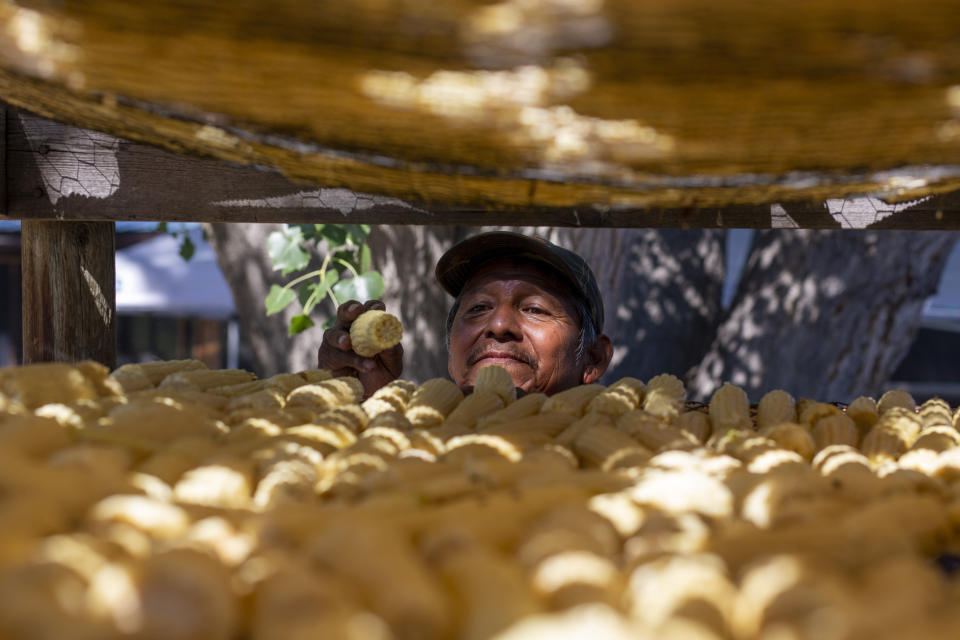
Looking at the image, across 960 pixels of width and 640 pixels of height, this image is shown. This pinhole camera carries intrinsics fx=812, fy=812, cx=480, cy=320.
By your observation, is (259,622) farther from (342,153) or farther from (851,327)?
(851,327)

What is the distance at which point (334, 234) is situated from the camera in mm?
2654

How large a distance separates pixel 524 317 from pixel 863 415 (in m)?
1.04

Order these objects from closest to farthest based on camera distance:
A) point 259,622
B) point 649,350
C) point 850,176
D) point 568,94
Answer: point 259,622 → point 568,94 → point 850,176 → point 649,350

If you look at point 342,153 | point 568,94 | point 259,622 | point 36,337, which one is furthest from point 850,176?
point 36,337

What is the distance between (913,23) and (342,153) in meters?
0.59

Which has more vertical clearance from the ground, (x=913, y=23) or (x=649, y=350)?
(x=913, y=23)

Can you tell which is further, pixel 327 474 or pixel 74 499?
pixel 327 474

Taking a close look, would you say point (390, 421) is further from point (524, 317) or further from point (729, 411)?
point (524, 317)

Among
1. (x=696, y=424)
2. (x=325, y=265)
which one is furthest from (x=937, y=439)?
(x=325, y=265)

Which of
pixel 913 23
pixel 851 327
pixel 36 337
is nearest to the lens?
pixel 913 23

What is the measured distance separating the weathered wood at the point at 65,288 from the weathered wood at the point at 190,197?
0.49ft

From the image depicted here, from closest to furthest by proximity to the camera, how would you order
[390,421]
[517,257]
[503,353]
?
[390,421], [503,353], [517,257]

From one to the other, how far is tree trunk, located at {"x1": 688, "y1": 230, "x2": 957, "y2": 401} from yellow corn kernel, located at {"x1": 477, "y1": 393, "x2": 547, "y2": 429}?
2.63 m

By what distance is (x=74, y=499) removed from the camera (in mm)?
685
